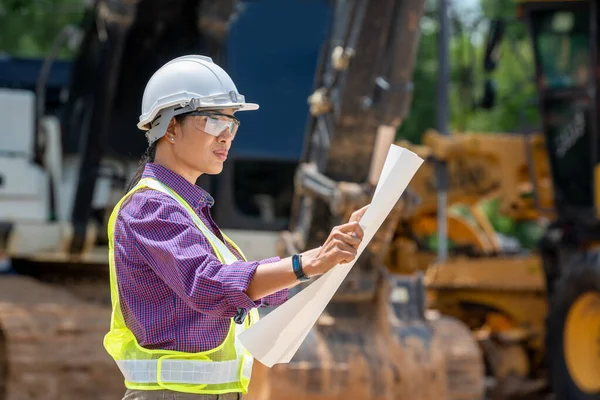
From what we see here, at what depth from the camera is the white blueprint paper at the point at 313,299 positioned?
2551 mm

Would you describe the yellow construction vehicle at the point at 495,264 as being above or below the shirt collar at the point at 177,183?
below

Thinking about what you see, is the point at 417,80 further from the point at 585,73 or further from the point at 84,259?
the point at 84,259

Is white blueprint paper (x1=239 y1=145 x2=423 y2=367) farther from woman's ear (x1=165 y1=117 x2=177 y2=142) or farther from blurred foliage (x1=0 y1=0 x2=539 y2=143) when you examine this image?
blurred foliage (x1=0 y1=0 x2=539 y2=143)

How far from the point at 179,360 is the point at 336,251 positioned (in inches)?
17.5

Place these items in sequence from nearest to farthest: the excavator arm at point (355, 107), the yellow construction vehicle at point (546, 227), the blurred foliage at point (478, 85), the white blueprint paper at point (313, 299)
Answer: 1. the white blueprint paper at point (313, 299)
2. the excavator arm at point (355, 107)
3. the yellow construction vehicle at point (546, 227)
4. the blurred foliage at point (478, 85)

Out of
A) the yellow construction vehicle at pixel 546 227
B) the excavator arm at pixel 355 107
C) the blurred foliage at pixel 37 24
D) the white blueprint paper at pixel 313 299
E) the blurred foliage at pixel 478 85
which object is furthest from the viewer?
the blurred foliage at pixel 478 85

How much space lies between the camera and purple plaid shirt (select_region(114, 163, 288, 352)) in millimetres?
2441

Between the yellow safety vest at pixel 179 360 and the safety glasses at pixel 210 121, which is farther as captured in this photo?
the safety glasses at pixel 210 121

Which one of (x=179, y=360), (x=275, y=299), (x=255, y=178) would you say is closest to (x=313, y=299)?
(x=275, y=299)

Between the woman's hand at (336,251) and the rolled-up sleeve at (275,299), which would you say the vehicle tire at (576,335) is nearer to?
the rolled-up sleeve at (275,299)

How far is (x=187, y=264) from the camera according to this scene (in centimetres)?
244

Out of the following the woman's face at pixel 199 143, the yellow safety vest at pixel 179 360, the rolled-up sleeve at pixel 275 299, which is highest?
the woman's face at pixel 199 143

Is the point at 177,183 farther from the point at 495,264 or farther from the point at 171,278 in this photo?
the point at 495,264

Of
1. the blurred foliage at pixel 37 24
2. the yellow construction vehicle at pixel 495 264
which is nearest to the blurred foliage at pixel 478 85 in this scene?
the blurred foliage at pixel 37 24
